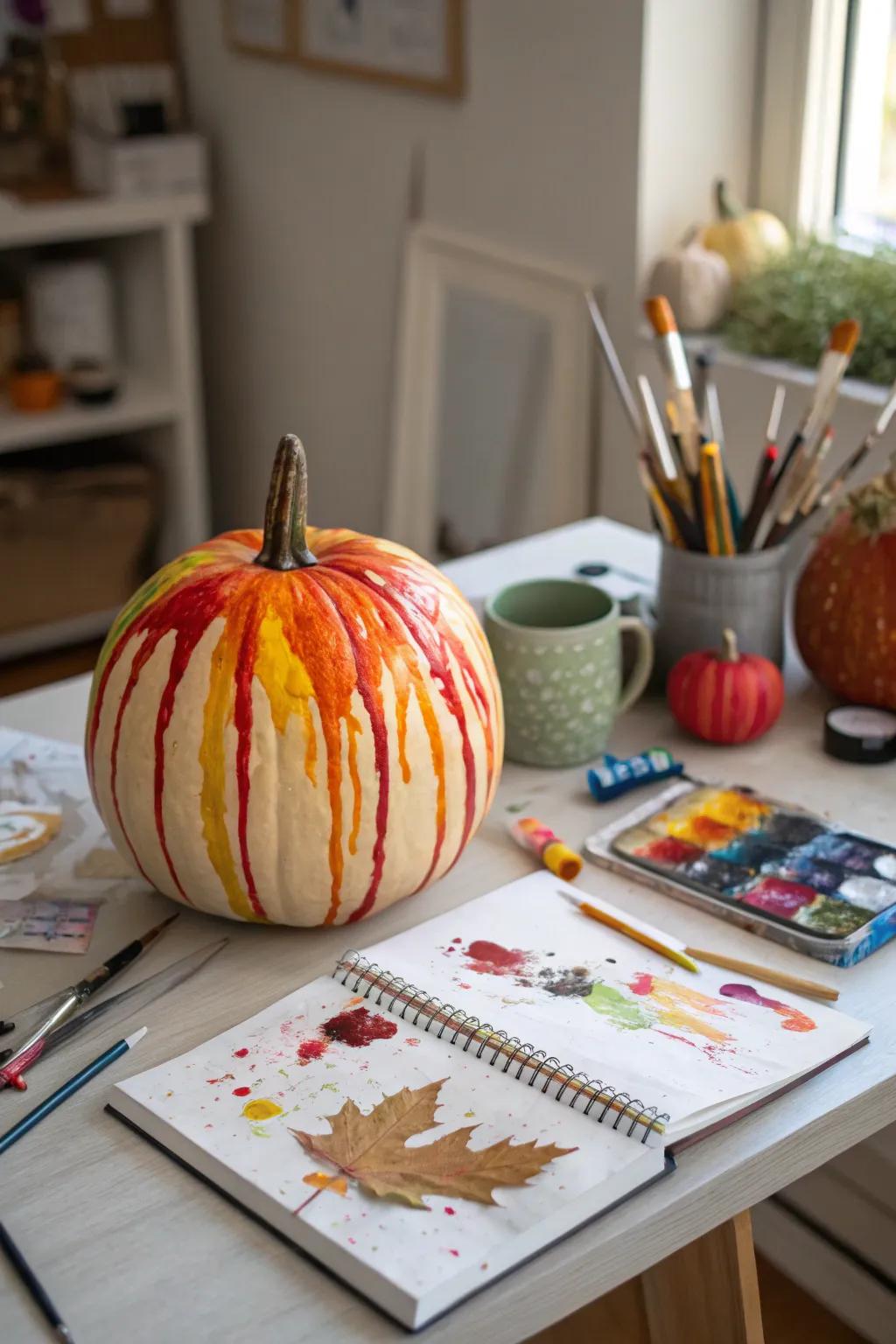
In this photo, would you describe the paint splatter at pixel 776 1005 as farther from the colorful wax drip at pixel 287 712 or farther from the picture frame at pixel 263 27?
the picture frame at pixel 263 27

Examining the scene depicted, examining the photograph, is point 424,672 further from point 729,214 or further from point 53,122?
point 53,122

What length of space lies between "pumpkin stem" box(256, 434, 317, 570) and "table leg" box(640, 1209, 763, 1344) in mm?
422

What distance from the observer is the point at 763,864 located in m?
0.90

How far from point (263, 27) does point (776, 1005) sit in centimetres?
205

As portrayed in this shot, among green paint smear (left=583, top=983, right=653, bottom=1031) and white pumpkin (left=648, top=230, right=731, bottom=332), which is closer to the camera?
green paint smear (left=583, top=983, right=653, bottom=1031)

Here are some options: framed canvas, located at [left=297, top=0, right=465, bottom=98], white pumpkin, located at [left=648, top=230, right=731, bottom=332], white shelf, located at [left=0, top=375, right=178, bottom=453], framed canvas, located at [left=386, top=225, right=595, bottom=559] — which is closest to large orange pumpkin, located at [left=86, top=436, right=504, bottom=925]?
white pumpkin, located at [left=648, top=230, right=731, bottom=332]

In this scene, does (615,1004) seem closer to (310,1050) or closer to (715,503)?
(310,1050)

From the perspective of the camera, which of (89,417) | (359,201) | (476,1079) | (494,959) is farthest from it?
Answer: (89,417)

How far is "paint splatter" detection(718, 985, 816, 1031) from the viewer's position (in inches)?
29.7

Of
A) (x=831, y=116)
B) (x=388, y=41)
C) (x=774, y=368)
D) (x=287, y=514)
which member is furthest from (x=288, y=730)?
(x=388, y=41)

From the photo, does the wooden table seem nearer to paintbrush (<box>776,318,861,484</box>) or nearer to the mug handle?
the mug handle

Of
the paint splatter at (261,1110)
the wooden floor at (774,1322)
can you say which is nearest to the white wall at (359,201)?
the wooden floor at (774,1322)

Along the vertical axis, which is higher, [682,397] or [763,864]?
[682,397]

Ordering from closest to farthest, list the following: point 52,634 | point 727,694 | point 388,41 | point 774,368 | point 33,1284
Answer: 1. point 33,1284
2. point 727,694
3. point 774,368
4. point 388,41
5. point 52,634
